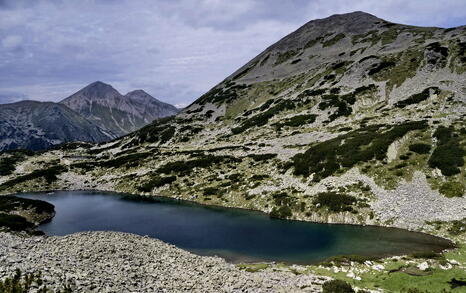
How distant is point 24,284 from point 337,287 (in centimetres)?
1993

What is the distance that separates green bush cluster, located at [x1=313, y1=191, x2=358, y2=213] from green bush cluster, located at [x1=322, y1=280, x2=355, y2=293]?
24.0 meters

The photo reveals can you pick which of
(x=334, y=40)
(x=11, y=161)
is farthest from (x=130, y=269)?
(x=334, y=40)

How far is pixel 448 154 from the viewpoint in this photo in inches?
1902

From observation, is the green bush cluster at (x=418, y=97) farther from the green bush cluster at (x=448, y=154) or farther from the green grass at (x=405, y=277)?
the green grass at (x=405, y=277)

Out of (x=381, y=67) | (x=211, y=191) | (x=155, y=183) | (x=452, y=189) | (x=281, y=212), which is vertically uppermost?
(x=381, y=67)

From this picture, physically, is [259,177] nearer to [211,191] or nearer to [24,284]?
[211,191]

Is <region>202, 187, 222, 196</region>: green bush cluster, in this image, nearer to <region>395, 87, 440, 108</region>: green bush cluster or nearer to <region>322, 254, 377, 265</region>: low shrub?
<region>322, 254, 377, 265</region>: low shrub

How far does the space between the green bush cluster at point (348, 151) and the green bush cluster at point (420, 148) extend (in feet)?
12.4

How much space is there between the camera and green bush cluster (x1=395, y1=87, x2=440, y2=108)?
83656mm

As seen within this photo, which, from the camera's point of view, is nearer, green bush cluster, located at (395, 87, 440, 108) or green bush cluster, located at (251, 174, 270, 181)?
green bush cluster, located at (251, 174, 270, 181)

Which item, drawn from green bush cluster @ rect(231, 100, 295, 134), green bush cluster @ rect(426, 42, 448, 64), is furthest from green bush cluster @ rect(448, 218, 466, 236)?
green bush cluster @ rect(426, 42, 448, 64)

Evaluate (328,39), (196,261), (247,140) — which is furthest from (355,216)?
(328,39)

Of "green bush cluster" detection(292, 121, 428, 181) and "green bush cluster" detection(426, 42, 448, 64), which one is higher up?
"green bush cluster" detection(426, 42, 448, 64)

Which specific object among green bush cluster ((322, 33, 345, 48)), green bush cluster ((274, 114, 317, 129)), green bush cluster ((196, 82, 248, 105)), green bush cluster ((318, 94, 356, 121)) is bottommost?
green bush cluster ((274, 114, 317, 129))
